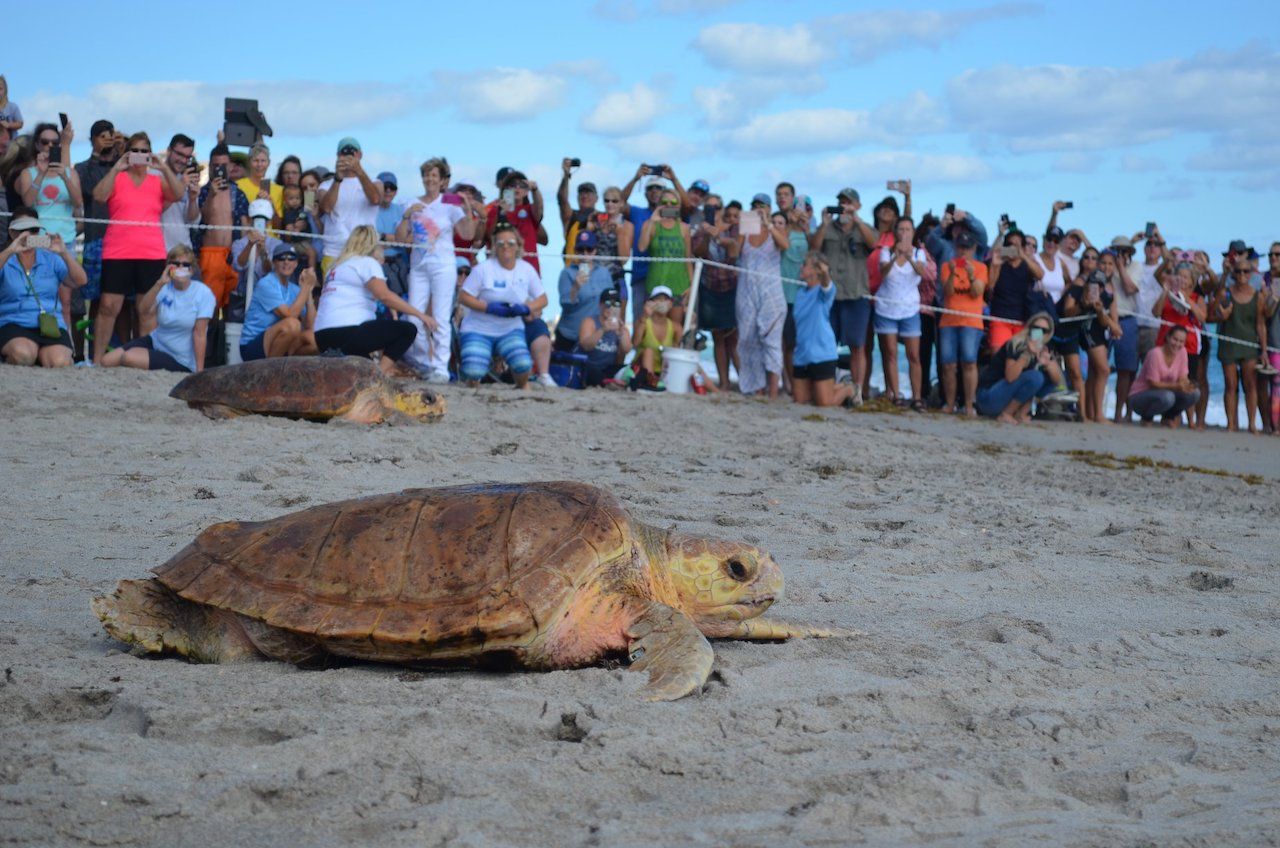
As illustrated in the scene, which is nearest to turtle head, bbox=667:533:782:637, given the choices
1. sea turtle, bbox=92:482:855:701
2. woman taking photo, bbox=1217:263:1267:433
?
sea turtle, bbox=92:482:855:701

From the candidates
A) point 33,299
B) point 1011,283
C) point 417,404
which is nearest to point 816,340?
point 1011,283

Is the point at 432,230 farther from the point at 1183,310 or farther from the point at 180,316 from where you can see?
the point at 1183,310

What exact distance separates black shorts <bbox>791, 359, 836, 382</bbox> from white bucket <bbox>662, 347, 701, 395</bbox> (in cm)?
95

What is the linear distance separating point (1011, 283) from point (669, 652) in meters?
9.32

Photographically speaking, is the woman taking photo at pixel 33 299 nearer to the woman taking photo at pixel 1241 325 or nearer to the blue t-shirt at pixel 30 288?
the blue t-shirt at pixel 30 288

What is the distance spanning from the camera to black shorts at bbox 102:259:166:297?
943cm

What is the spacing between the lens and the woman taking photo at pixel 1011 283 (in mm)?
11663

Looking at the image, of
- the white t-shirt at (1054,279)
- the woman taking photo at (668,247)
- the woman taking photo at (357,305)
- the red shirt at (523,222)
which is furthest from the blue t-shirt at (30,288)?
the white t-shirt at (1054,279)

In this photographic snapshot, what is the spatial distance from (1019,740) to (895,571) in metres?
1.84

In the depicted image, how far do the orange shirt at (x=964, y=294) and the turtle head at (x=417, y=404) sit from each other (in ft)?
17.8

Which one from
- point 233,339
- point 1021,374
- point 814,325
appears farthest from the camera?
point 1021,374

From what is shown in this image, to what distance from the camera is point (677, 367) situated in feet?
37.1

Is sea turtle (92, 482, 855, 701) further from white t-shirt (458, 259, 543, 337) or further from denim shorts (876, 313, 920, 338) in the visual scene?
denim shorts (876, 313, 920, 338)

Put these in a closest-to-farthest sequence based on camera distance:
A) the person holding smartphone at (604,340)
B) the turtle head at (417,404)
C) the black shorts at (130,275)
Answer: the turtle head at (417,404)
the black shorts at (130,275)
the person holding smartphone at (604,340)
